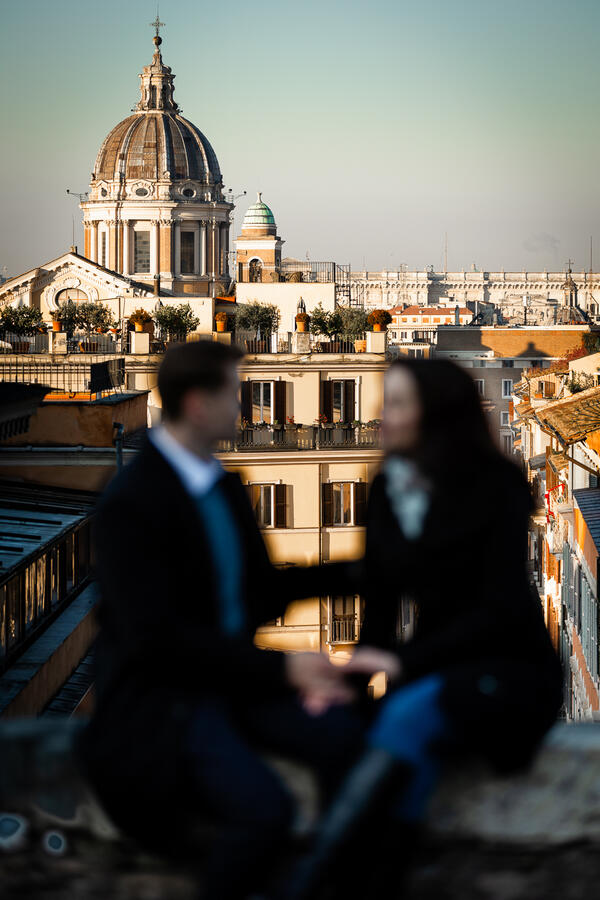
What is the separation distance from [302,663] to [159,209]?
87246 mm

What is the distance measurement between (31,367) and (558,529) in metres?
11.8

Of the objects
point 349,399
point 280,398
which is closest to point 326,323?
point 349,399

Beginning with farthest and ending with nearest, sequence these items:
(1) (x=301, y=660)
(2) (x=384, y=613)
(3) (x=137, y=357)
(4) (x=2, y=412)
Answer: (3) (x=137, y=357) → (4) (x=2, y=412) → (2) (x=384, y=613) → (1) (x=301, y=660)

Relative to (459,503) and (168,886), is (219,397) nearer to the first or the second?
(459,503)

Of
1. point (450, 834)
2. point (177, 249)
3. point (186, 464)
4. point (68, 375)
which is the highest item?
point (177, 249)

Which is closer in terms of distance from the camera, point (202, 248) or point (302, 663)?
point (302, 663)

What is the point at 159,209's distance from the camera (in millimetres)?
87875

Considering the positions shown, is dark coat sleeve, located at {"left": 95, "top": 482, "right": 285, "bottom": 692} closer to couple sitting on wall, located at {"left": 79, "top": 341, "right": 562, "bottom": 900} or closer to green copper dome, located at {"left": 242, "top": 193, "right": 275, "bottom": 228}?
couple sitting on wall, located at {"left": 79, "top": 341, "right": 562, "bottom": 900}

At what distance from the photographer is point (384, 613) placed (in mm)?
3182

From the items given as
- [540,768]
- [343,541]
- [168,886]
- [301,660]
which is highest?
[301,660]

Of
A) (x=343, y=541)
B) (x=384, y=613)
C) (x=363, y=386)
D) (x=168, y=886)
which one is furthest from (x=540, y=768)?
(x=363, y=386)

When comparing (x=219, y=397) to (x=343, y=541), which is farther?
(x=343, y=541)

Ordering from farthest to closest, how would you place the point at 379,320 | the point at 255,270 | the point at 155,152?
the point at 155,152 → the point at 255,270 → the point at 379,320

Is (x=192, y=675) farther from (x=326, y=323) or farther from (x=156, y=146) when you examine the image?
(x=156, y=146)
